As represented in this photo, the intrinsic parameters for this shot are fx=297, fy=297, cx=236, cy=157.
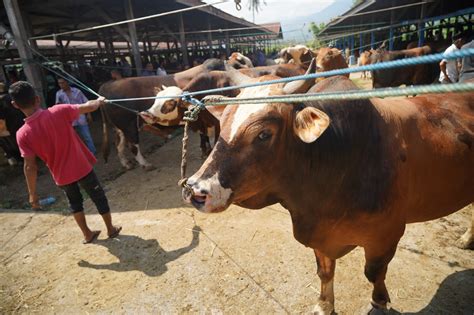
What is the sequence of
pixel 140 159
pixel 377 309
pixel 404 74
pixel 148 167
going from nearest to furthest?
pixel 377 309 → pixel 148 167 → pixel 140 159 → pixel 404 74

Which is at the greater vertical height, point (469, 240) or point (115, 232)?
point (469, 240)

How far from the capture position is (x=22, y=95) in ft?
10.6

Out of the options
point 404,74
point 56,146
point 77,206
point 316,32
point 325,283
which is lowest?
point 325,283

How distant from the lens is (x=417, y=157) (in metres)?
2.23

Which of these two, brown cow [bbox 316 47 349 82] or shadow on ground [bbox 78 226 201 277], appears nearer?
shadow on ground [bbox 78 226 201 277]

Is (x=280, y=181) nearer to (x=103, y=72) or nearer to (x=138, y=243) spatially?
(x=138, y=243)

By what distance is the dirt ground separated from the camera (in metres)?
2.87

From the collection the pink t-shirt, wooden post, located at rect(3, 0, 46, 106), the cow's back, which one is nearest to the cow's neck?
the cow's back

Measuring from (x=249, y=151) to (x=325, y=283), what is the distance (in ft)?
5.31

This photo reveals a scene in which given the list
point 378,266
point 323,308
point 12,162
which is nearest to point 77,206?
point 323,308

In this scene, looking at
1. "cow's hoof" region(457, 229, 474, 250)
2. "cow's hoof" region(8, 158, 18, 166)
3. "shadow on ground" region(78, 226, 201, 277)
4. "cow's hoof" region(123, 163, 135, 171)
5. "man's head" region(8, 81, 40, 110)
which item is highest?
"man's head" region(8, 81, 40, 110)

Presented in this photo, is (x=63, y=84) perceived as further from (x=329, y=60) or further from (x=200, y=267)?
(x=329, y=60)

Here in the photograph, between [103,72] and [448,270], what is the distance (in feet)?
52.7

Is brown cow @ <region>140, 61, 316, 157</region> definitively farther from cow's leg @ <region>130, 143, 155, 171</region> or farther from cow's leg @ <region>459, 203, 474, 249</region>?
cow's leg @ <region>459, 203, 474, 249</region>
